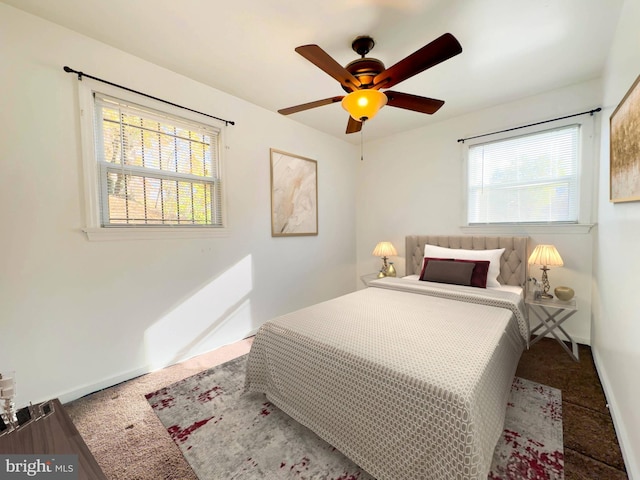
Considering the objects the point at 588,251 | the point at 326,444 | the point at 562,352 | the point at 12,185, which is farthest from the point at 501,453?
the point at 12,185

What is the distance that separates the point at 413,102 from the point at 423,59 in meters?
0.45

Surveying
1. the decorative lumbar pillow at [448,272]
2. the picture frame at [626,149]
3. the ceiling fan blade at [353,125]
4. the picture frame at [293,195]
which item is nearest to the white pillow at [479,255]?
the decorative lumbar pillow at [448,272]

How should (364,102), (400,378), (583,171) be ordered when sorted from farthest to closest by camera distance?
(583,171) < (364,102) < (400,378)

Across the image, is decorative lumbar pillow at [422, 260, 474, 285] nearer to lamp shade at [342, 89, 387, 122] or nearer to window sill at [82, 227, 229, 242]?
lamp shade at [342, 89, 387, 122]

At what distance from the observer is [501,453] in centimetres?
139

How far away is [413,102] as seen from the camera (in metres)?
1.92

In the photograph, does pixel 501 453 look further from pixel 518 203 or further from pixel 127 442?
pixel 518 203

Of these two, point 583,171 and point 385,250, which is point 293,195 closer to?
point 385,250

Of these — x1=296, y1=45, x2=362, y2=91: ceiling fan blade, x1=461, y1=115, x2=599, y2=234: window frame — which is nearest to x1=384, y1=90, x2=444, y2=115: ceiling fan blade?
x1=296, y1=45, x2=362, y2=91: ceiling fan blade

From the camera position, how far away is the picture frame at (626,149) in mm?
1291

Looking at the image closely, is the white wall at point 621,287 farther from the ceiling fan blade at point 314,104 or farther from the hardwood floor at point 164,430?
the ceiling fan blade at point 314,104

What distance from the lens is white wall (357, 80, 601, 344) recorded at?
2.60 metres

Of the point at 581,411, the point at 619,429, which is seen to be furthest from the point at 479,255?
the point at 619,429

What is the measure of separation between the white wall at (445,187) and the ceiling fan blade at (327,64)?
7.00 ft
